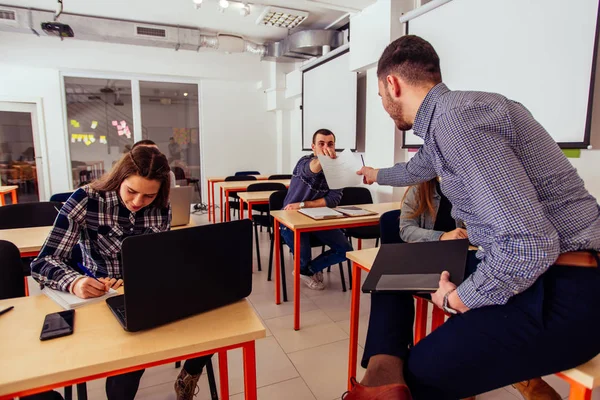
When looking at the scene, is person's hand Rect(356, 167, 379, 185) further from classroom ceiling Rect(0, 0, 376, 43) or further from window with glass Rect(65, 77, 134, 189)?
window with glass Rect(65, 77, 134, 189)

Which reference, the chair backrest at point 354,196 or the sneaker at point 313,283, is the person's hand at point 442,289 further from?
the chair backrest at point 354,196

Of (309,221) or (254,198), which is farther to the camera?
(254,198)

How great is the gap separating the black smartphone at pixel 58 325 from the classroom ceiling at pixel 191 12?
13.5 feet

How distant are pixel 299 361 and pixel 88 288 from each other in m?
1.24

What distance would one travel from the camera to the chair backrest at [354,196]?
334cm

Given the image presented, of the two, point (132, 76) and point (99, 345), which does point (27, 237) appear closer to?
point (99, 345)

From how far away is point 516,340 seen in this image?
0.86 m

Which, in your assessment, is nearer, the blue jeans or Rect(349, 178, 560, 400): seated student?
Rect(349, 178, 560, 400): seated student

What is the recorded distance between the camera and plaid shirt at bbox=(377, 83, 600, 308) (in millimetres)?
789

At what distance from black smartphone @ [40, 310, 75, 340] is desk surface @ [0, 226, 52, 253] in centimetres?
100

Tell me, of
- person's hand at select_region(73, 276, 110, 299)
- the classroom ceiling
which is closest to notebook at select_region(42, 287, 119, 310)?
person's hand at select_region(73, 276, 110, 299)

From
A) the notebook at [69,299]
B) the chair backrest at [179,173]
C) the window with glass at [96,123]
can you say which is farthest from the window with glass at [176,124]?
the notebook at [69,299]

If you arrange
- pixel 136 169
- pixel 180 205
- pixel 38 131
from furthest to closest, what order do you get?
pixel 38 131 < pixel 180 205 < pixel 136 169

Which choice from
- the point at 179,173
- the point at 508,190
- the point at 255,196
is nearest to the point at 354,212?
the point at 255,196
